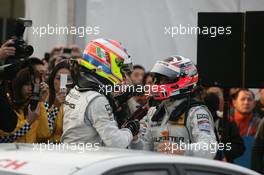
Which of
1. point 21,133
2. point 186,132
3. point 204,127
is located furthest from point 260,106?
point 21,133

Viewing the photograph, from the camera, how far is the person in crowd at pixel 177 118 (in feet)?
20.4

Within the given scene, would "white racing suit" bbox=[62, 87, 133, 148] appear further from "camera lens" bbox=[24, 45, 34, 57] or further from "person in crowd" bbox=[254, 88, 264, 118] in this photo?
"person in crowd" bbox=[254, 88, 264, 118]

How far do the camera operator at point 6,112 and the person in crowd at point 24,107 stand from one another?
0.16 metres

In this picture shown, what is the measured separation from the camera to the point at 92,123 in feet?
19.8

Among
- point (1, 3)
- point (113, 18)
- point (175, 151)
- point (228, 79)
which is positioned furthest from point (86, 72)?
point (1, 3)

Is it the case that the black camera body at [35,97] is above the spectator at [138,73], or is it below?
below

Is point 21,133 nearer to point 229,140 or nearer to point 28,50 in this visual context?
point 28,50

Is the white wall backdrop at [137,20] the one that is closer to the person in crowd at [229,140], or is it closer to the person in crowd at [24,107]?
the person in crowd at [229,140]

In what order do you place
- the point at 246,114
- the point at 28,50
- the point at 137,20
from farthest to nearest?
the point at 137,20, the point at 246,114, the point at 28,50

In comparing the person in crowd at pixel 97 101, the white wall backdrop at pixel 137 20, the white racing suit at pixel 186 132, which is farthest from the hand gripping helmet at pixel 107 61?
the white wall backdrop at pixel 137 20

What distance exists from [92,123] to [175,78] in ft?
3.13

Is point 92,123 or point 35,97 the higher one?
point 35,97

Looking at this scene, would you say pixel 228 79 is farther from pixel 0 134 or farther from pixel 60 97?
pixel 0 134

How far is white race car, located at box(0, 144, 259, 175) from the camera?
155 inches
